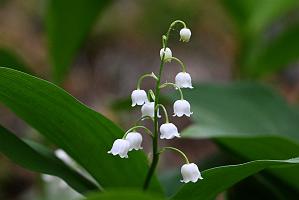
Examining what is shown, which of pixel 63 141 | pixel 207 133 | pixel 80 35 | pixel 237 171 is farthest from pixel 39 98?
pixel 80 35

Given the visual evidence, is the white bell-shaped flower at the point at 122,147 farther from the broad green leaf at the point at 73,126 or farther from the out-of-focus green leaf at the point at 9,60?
the out-of-focus green leaf at the point at 9,60

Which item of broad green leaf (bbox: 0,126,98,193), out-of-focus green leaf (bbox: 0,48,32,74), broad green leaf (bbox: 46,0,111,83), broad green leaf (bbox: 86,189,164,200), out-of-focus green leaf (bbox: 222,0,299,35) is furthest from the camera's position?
out-of-focus green leaf (bbox: 222,0,299,35)

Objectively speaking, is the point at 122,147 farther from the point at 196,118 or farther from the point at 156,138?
the point at 196,118

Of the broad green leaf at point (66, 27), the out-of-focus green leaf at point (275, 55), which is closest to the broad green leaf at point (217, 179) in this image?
the broad green leaf at point (66, 27)

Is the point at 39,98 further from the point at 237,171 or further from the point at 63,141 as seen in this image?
the point at 237,171

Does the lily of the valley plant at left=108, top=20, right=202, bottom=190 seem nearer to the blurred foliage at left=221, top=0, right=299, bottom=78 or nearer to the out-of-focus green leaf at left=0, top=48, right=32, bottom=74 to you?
the out-of-focus green leaf at left=0, top=48, right=32, bottom=74

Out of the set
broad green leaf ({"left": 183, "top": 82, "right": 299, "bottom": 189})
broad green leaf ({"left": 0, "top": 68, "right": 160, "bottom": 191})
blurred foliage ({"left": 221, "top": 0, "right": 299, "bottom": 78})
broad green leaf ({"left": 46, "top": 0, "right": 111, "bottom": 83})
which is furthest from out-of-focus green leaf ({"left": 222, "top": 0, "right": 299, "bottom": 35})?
broad green leaf ({"left": 0, "top": 68, "right": 160, "bottom": 191})
